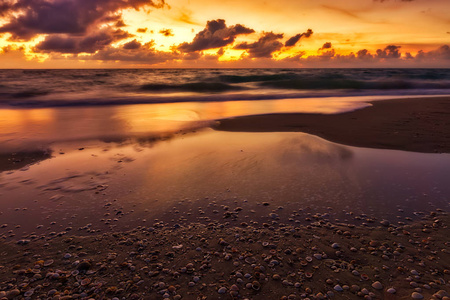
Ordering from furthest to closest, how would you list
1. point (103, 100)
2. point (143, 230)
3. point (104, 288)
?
point (103, 100)
point (143, 230)
point (104, 288)

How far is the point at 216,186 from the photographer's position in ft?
17.5

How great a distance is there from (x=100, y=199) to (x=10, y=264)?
169cm

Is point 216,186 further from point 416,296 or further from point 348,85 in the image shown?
point 348,85

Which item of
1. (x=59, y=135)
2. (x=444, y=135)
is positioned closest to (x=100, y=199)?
(x=59, y=135)

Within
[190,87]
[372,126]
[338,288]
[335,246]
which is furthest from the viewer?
[190,87]

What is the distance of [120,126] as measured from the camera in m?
11.4

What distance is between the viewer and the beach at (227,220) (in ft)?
9.60

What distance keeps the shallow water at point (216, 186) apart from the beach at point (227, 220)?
0.10 feet

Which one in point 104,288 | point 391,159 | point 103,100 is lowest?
point 104,288

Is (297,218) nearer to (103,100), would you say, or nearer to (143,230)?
(143,230)

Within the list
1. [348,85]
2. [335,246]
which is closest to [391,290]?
[335,246]

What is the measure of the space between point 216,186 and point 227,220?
4.03 feet

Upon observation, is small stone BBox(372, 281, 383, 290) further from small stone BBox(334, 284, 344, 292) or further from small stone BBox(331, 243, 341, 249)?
small stone BBox(331, 243, 341, 249)

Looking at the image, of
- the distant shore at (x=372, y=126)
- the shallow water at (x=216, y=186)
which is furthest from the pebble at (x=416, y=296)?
the distant shore at (x=372, y=126)
